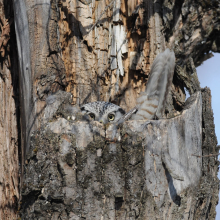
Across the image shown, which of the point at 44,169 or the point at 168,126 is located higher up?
the point at 168,126

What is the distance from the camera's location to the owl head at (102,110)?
3.12 m

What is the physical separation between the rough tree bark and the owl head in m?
0.14

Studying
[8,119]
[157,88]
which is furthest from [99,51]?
[8,119]

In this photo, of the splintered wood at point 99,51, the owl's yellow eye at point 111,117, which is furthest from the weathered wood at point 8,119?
the owl's yellow eye at point 111,117

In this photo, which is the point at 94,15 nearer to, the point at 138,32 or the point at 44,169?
the point at 138,32

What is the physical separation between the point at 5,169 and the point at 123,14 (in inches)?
77.8

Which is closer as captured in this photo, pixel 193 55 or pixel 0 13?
pixel 0 13

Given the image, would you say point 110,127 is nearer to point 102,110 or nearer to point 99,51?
point 102,110

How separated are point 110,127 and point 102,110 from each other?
1.01m

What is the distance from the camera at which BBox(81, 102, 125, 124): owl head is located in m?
3.12

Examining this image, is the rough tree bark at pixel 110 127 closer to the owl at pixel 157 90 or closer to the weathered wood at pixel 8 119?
the weathered wood at pixel 8 119

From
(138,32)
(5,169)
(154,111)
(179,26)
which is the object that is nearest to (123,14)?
(138,32)

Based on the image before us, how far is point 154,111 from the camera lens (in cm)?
280

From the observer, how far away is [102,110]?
311cm
